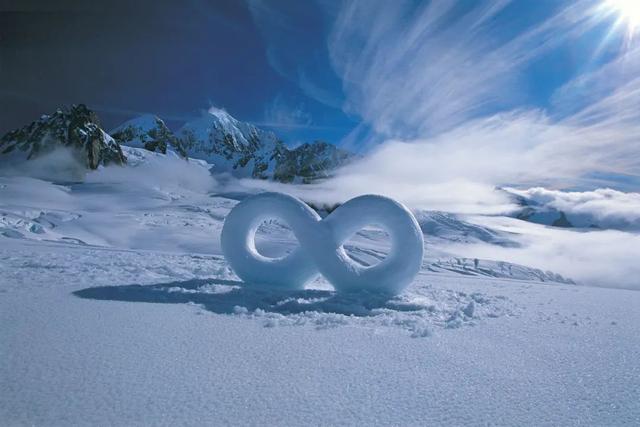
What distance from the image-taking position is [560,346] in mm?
4230

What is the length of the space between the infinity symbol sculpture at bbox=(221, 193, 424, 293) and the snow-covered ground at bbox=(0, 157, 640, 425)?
1.12 ft

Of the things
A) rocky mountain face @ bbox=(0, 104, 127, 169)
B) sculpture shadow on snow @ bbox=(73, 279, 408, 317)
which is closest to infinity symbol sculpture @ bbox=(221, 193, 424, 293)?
sculpture shadow on snow @ bbox=(73, 279, 408, 317)

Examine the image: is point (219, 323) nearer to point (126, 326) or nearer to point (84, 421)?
point (126, 326)

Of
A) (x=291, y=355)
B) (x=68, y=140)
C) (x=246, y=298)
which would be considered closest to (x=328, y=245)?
(x=246, y=298)

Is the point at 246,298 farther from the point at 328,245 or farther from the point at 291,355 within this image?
the point at 291,355

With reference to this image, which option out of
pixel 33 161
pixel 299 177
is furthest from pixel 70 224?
pixel 299 177

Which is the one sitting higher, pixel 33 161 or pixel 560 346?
pixel 33 161

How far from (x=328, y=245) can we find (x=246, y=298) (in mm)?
1642

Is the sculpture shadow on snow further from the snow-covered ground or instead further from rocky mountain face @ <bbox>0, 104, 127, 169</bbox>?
rocky mountain face @ <bbox>0, 104, 127, 169</bbox>

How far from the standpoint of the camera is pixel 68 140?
115m

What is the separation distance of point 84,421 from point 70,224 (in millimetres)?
26856

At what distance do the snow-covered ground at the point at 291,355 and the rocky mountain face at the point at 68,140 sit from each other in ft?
387

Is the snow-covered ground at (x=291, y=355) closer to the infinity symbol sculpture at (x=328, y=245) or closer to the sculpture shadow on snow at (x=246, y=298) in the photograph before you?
the sculpture shadow on snow at (x=246, y=298)

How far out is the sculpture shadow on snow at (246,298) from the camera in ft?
17.6
